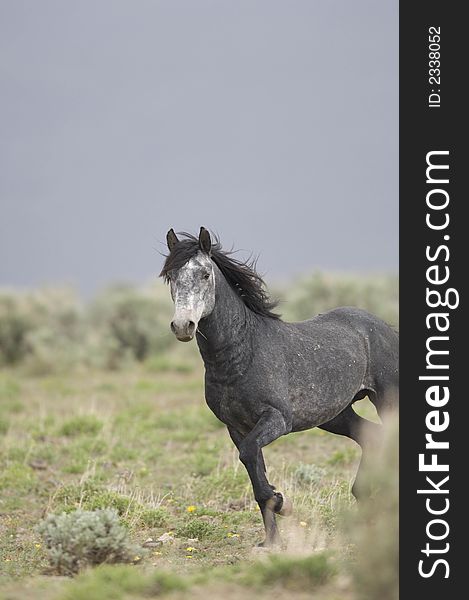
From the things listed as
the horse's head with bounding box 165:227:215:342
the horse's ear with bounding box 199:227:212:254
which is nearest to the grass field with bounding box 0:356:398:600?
the horse's head with bounding box 165:227:215:342

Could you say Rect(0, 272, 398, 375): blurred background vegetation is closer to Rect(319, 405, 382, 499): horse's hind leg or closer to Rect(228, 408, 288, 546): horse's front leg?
Rect(319, 405, 382, 499): horse's hind leg

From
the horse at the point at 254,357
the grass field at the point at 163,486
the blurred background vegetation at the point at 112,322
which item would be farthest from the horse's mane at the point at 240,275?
the blurred background vegetation at the point at 112,322

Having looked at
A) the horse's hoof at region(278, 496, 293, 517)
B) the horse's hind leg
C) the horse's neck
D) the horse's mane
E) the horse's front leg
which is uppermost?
the horse's mane

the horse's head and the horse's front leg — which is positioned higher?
the horse's head

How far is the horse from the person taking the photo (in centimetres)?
773

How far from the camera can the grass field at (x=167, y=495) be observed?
648cm

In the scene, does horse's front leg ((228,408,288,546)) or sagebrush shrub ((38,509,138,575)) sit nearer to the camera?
sagebrush shrub ((38,509,138,575))

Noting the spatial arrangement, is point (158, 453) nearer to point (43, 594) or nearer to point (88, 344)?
point (43, 594)

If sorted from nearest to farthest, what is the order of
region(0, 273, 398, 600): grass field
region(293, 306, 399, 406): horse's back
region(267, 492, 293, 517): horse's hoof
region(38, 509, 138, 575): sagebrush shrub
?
1. region(0, 273, 398, 600): grass field
2. region(38, 509, 138, 575): sagebrush shrub
3. region(267, 492, 293, 517): horse's hoof
4. region(293, 306, 399, 406): horse's back

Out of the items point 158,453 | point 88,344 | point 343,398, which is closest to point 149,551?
point 343,398

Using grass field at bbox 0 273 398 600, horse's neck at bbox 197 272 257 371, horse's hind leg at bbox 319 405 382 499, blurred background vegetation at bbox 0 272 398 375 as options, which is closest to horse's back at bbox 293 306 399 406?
horse's hind leg at bbox 319 405 382 499

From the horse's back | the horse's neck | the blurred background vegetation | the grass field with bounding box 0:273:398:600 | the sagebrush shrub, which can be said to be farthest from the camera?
the blurred background vegetation

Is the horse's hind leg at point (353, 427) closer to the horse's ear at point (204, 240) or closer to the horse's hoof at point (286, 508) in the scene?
the horse's hoof at point (286, 508)

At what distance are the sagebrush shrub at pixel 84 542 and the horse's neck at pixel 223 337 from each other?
1.63 metres
